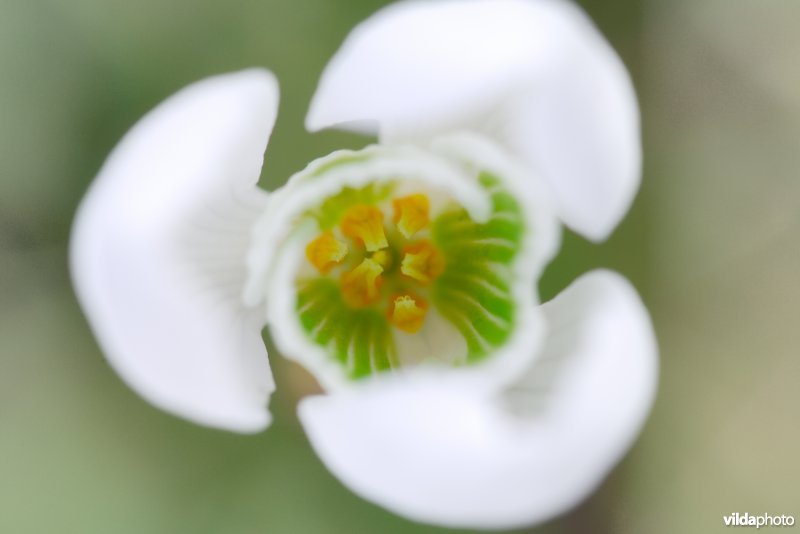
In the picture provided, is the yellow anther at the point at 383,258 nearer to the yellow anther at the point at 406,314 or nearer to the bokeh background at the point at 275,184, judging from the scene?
the yellow anther at the point at 406,314

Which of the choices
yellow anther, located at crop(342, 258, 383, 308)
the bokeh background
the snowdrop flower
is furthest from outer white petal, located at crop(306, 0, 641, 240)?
the bokeh background

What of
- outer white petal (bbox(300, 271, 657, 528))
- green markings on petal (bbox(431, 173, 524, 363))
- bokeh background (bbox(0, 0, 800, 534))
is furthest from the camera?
bokeh background (bbox(0, 0, 800, 534))

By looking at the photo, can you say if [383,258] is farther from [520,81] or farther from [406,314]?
[520,81]

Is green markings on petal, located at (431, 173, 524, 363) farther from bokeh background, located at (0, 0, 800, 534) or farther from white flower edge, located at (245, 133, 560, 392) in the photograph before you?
bokeh background, located at (0, 0, 800, 534)

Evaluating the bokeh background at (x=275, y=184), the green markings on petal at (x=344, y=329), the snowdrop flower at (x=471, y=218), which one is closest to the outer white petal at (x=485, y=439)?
the snowdrop flower at (x=471, y=218)

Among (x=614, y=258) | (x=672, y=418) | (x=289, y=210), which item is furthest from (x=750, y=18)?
(x=289, y=210)

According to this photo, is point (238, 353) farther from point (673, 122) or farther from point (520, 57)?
point (673, 122)

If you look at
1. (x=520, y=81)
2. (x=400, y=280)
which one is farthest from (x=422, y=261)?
(x=520, y=81)
